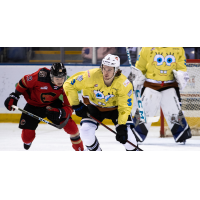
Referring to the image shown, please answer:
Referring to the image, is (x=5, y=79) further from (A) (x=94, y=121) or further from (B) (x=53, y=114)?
(A) (x=94, y=121)

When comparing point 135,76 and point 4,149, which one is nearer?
point 4,149

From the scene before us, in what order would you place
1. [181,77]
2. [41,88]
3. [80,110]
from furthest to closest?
[181,77], [41,88], [80,110]

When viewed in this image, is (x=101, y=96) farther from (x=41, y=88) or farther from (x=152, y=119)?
(x=152, y=119)

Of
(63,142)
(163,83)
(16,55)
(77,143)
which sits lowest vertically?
(63,142)

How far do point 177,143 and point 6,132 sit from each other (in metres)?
1.97

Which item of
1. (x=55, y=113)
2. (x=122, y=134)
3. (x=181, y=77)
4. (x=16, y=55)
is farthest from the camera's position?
(x=16, y=55)

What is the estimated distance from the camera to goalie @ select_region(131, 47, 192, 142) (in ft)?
9.93

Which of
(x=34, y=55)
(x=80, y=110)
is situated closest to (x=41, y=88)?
(x=80, y=110)

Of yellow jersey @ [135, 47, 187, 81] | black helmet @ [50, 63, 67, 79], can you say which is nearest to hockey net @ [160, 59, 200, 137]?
yellow jersey @ [135, 47, 187, 81]

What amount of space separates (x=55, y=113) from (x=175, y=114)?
4.21 feet

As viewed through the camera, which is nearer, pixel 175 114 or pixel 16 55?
pixel 175 114

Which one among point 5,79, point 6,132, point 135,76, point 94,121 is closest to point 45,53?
point 5,79

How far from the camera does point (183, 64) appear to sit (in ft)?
9.93

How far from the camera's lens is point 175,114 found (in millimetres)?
3102
